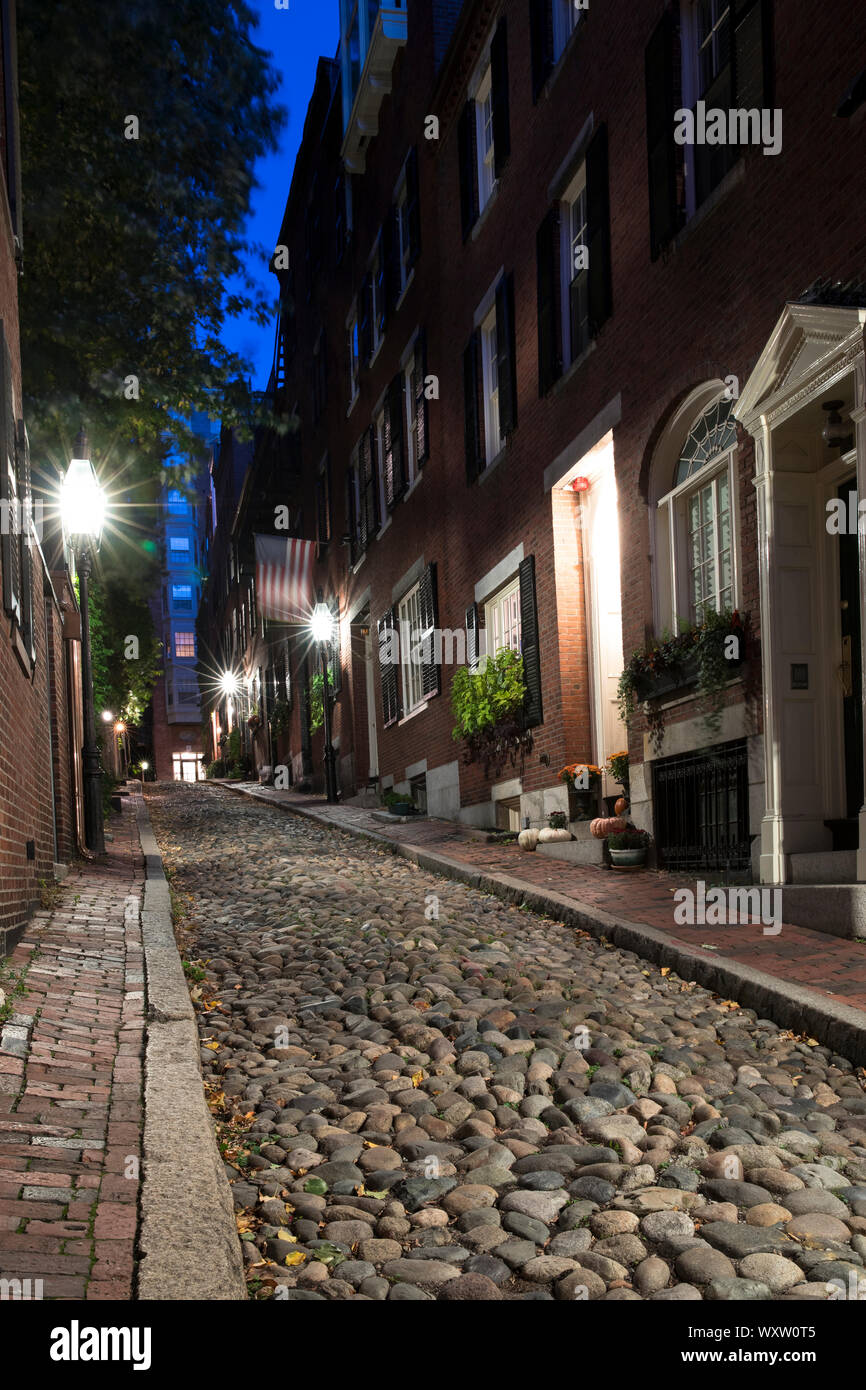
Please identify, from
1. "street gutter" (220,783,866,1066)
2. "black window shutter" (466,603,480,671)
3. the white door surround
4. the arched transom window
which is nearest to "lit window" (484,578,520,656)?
"black window shutter" (466,603,480,671)

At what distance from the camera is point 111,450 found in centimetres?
1558

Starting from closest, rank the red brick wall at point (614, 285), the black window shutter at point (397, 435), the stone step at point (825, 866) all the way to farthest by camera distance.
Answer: the stone step at point (825, 866)
the red brick wall at point (614, 285)
the black window shutter at point (397, 435)

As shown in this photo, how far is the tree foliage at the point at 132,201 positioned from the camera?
11.7 m

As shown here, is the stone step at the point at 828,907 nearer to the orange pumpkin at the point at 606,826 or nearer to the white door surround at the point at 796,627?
the white door surround at the point at 796,627

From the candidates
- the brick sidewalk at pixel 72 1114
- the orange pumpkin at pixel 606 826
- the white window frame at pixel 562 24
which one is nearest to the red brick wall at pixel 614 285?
the white window frame at pixel 562 24

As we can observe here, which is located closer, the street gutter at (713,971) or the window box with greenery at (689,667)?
the street gutter at (713,971)

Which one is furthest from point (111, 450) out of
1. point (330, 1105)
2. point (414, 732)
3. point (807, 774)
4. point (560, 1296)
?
point (560, 1296)

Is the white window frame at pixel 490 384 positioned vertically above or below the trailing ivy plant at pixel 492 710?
above

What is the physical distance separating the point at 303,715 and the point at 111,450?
14.7 meters

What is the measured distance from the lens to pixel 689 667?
9312 mm

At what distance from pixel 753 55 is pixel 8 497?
6.13 metres

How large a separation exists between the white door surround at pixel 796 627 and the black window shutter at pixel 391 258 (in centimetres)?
1314

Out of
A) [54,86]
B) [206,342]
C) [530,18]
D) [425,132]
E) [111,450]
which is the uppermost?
[425,132]

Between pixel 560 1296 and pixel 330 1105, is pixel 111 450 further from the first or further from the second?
pixel 560 1296
